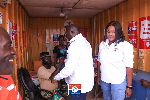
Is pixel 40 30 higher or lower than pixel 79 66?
higher

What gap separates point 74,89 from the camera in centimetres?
184

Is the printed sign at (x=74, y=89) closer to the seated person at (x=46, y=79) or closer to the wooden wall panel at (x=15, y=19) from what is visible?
the seated person at (x=46, y=79)

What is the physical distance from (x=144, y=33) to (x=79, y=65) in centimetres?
206

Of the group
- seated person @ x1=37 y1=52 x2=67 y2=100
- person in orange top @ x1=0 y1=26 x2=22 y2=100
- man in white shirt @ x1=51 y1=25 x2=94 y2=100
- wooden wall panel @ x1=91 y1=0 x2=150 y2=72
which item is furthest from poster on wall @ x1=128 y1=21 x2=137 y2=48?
person in orange top @ x1=0 y1=26 x2=22 y2=100

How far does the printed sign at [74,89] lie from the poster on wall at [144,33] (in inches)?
81.5

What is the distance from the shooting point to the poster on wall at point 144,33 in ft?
10.0

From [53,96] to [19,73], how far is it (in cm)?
97

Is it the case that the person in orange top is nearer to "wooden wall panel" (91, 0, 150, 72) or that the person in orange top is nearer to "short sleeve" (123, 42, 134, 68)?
"short sleeve" (123, 42, 134, 68)

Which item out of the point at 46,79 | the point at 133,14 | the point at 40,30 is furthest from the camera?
the point at 40,30

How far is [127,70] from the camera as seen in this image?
2.02 metres

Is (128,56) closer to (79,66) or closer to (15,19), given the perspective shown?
(79,66)

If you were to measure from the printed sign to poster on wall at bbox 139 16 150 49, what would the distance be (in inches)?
81.5

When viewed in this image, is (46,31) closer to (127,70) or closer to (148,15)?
(148,15)

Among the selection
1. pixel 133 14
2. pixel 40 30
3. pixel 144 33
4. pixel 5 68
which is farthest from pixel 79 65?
pixel 40 30
